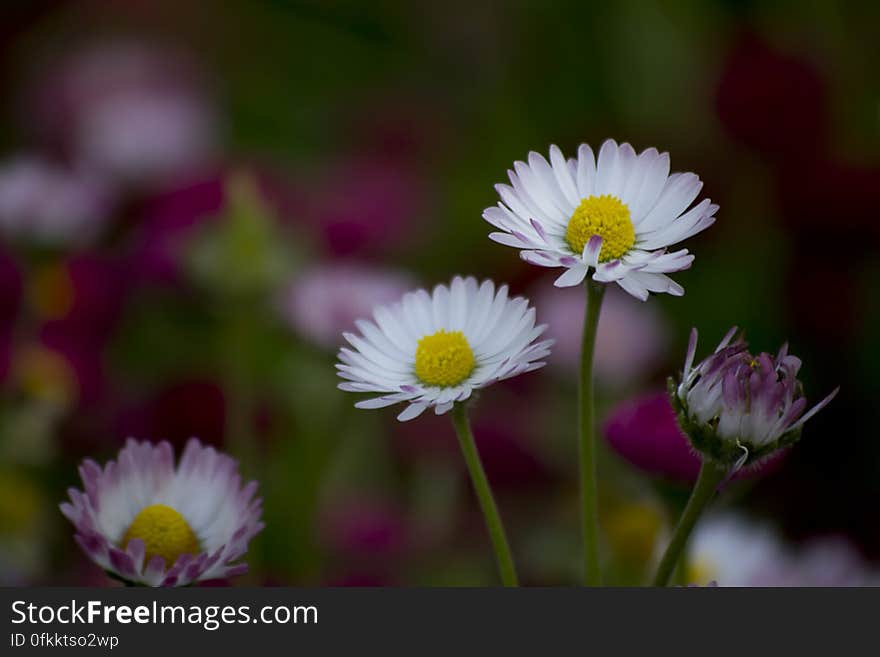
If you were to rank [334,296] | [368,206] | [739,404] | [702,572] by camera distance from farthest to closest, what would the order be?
[368,206]
[334,296]
[702,572]
[739,404]

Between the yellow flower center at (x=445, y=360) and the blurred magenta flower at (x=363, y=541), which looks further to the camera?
the blurred magenta flower at (x=363, y=541)

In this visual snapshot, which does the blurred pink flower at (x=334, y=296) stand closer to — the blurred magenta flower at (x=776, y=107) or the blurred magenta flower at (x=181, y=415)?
the blurred magenta flower at (x=181, y=415)

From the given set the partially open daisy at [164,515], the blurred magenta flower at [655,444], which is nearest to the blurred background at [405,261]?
the blurred magenta flower at [655,444]

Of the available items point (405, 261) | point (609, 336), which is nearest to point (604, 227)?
point (609, 336)

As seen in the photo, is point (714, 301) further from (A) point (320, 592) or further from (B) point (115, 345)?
(A) point (320, 592)

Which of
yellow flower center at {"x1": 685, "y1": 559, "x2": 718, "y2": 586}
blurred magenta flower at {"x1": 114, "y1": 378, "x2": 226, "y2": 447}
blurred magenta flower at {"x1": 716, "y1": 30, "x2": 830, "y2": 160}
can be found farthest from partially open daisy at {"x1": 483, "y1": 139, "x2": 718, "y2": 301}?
blurred magenta flower at {"x1": 716, "y1": 30, "x2": 830, "y2": 160}

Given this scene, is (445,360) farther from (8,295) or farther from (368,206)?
(368,206)
